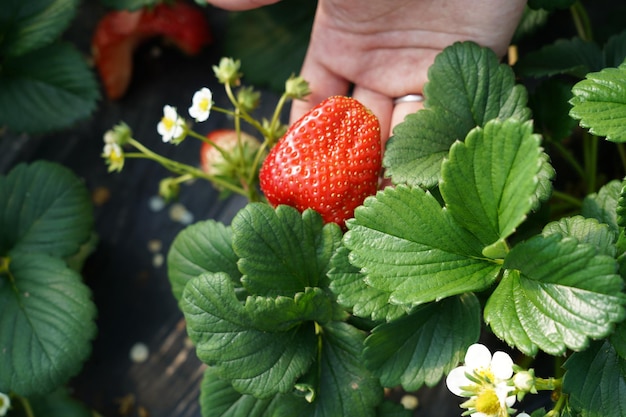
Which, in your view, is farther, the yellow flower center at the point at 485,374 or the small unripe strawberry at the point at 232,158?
the small unripe strawberry at the point at 232,158

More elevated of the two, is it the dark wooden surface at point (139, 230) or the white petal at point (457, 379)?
the white petal at point (457, 379)

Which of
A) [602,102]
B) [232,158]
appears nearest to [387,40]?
[232,158]

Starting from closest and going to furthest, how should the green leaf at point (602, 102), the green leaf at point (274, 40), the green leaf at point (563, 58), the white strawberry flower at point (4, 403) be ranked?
1. the green leaf at point (602, 102)
2. the green leaf at point (563, 58)
3. the white strawberry flower at point (4, 403)
4. the green leaf at point (274, 40)

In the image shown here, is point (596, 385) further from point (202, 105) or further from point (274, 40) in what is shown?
point (274, 40)

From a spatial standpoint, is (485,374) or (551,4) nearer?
(485,374)

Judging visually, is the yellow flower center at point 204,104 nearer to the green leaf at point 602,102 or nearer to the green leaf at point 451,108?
the green leaf at point 451,108

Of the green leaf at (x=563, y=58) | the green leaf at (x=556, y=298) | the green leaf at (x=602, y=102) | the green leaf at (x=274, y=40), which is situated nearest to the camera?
the green leaf at (x=556, y=298)

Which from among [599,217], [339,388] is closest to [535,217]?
[599,217]

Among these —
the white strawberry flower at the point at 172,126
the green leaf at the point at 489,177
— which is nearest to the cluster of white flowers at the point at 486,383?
the green leaf at the point at 489,177
